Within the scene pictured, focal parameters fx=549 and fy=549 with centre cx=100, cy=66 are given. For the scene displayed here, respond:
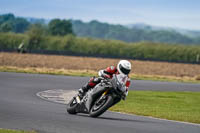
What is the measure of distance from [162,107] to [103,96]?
6.07 m

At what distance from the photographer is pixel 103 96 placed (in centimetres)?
1284

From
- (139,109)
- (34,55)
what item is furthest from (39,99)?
(34,55)

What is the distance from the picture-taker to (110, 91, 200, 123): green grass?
1571cm

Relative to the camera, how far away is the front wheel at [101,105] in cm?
1263

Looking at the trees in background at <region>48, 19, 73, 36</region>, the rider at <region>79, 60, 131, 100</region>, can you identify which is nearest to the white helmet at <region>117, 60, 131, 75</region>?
the rider at <region>79, 60, 131, 100</region>

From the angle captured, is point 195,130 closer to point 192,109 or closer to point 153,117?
point 153,117

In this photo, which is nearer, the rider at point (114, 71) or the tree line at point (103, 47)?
the rider at point (114, 71)

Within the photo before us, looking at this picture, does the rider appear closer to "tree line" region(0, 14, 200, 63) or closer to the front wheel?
the front wheel

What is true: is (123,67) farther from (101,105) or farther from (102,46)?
(102,46)

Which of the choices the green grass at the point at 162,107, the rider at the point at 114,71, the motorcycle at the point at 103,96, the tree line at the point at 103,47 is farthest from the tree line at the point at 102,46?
the motorcycle at the point at 103,96

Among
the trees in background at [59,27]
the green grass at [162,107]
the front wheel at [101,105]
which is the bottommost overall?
the trees in background at [59,27]

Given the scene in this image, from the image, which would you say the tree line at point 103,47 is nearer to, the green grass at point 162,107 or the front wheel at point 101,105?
the green grass at point 162,107

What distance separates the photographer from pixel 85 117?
13.2m

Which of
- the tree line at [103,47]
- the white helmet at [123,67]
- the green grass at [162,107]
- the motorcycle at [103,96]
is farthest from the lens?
the tree line at [103,47]
